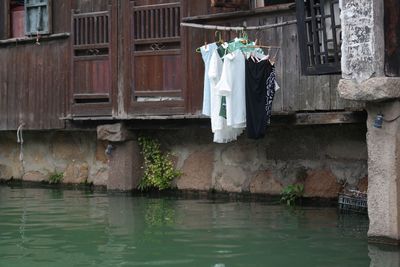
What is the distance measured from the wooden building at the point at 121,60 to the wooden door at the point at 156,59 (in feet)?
0.05

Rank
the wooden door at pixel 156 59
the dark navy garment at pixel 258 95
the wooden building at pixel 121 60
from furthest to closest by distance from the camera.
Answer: the wooden door at pixel 156 59 < the wooden building at pixel 121 60 < the dark navy garment at pixel 258 95

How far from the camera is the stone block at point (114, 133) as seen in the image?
1221 centimetres

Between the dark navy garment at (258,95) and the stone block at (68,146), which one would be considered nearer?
the dark navy garment at (258,95)

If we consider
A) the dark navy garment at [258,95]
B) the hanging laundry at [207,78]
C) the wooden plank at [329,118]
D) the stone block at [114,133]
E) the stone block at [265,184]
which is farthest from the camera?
the stone block at [114,133]

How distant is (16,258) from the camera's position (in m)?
7.34

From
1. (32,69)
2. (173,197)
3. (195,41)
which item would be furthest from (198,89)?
(32,69)

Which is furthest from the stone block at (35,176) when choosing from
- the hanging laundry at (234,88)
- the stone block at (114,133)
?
the hanging laundry at (234,88)

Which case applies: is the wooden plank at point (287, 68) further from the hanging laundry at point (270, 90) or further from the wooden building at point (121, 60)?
the hanging laundry at point (270, 90)

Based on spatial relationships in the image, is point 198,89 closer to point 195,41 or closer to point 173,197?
point 195,41

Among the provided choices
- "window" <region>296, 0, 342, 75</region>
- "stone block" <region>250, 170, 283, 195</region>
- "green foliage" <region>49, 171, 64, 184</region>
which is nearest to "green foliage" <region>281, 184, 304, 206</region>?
"stone block" <region>250, 170, 283, 195</region>

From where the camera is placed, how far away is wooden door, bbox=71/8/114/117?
12344mm

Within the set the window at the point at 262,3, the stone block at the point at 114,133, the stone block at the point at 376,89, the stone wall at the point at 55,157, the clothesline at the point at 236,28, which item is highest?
the window at the point at 262,3

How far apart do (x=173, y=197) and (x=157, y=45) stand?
8.52ft

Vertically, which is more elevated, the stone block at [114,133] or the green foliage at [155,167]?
the stone block at [114,133]
